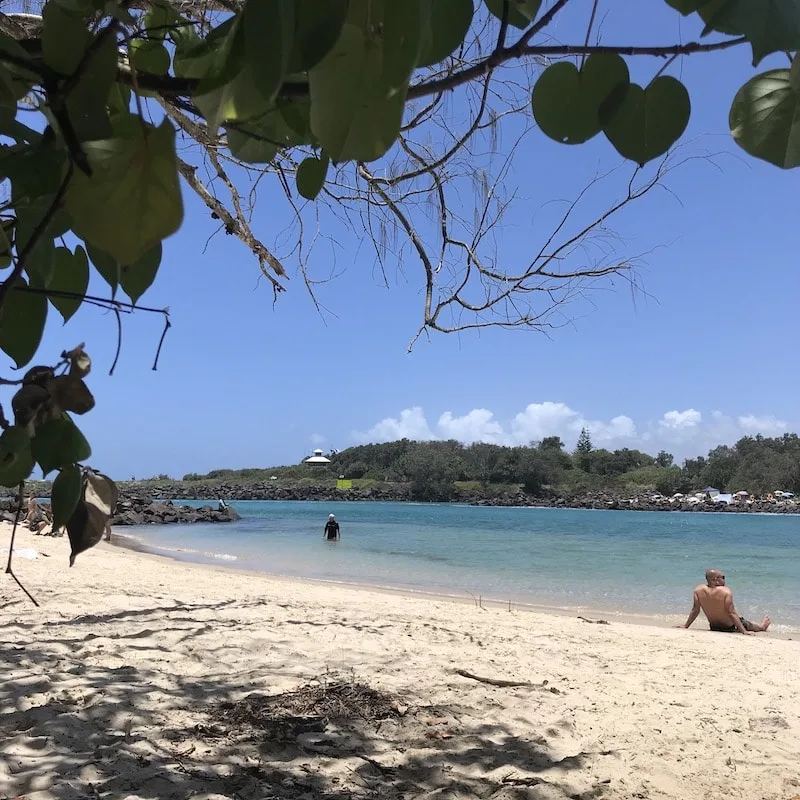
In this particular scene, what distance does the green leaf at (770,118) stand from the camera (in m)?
0.49

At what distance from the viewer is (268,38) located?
1.03ft

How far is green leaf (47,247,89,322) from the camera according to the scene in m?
0.60

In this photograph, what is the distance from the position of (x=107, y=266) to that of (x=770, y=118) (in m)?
0.51

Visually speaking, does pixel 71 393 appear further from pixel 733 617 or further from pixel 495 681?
pixel 733 617

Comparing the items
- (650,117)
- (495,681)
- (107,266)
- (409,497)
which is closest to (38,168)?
(107,266)

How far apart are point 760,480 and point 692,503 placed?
6689mm

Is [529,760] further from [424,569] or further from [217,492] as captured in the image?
[217,492]

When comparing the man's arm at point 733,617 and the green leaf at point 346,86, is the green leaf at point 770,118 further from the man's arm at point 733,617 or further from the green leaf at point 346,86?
the man's arm at point 733,617

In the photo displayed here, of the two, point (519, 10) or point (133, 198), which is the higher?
point (519, 10)

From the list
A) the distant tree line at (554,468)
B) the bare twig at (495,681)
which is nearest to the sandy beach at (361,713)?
the bare twig at (495,681)

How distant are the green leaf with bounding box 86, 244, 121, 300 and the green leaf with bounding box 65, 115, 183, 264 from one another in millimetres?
132

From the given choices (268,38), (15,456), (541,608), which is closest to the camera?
(268,38)

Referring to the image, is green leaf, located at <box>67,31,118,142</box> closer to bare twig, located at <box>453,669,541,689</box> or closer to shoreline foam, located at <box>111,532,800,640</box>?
bare twig, located at <box>453,669,541,689</box>

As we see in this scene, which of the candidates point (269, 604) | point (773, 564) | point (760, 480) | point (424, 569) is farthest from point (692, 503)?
point (269, 604)
